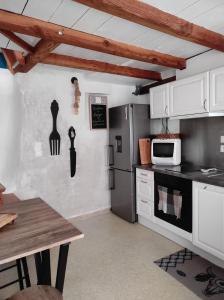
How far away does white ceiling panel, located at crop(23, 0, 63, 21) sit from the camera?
4.99 ft

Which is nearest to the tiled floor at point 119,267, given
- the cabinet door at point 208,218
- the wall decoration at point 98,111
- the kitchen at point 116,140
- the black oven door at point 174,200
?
the kitchen at point 116,140

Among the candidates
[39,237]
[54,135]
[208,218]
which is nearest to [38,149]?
[54,135]

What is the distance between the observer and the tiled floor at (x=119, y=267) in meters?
Answer: 1.90

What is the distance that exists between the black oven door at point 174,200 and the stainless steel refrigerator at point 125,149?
530mm

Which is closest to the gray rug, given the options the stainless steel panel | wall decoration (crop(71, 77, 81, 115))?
the stainless steel panel

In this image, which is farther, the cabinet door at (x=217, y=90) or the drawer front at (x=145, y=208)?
the drawer front at (x=145, y=208)

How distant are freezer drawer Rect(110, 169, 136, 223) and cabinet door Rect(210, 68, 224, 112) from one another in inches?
58.5

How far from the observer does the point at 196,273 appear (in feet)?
7.07

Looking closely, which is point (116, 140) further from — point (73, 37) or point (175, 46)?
point (73, 37)

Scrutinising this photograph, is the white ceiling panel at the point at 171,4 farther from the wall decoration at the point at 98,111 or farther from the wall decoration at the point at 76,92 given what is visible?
the wall decoration at the point at 98,111

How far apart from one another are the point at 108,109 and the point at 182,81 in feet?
4.52

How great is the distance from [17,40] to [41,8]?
A: 0.68m

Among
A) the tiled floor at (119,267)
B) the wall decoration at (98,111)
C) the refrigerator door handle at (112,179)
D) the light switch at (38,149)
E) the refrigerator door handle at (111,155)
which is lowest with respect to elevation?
the tiled floor at (119,267)

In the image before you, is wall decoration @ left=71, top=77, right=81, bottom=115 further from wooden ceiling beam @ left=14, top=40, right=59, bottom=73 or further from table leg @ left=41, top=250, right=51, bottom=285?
table leg @ left=41, top=250, right=51, bottom=285
